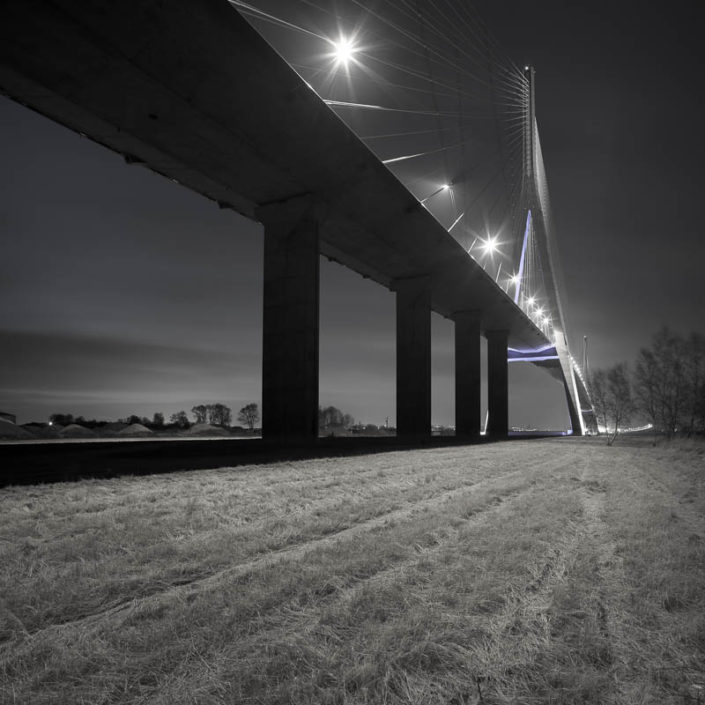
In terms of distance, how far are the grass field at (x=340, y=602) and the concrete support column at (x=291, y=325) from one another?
1394 cm

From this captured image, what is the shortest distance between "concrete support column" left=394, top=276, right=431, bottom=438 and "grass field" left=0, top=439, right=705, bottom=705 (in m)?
26.0

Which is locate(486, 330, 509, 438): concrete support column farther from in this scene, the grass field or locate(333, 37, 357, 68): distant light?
the grass field

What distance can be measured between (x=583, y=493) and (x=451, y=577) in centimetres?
586

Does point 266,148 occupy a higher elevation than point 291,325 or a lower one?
higher

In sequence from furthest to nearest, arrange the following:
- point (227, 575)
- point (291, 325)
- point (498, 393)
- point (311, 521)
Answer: point (498, 393) → point (291, 325) → point (311, 521) → point (227, 575)

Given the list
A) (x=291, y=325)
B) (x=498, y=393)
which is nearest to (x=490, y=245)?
(x=291, y=325)

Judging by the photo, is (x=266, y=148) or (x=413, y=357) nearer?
(x=266, y=148)

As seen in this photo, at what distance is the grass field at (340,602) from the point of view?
99.7 inches

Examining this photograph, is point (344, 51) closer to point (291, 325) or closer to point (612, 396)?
point (291, 325)

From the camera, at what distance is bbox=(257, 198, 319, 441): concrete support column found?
2108 cm

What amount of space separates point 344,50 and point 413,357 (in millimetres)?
20049

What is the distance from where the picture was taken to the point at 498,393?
54.6 meters

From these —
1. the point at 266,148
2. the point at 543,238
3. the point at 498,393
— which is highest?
the point at 543,238

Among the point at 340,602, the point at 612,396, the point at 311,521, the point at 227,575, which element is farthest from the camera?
the point at 612,396
